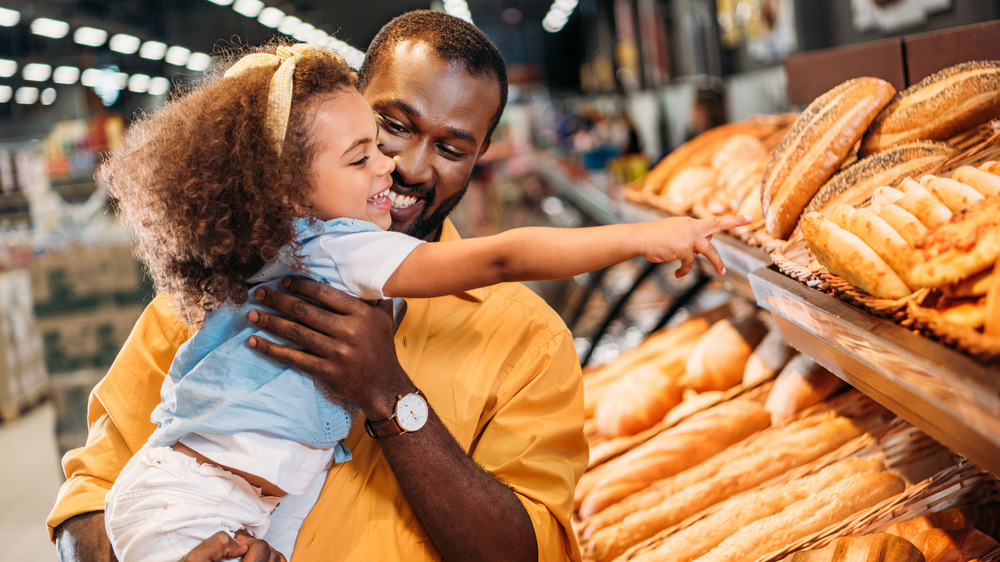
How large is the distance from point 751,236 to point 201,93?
104cm

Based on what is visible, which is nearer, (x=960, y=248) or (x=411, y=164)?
(x=960, y=248)

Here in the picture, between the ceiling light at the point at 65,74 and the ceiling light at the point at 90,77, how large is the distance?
0.03 metres

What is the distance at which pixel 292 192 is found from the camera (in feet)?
3.80

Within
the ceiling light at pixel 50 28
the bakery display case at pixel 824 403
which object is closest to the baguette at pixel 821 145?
the bakery display case at pixel 824 403

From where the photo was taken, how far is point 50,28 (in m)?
3.54

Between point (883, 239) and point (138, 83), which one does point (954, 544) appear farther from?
point (138, 83)

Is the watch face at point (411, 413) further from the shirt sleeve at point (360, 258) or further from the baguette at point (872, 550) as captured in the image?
the baguette at point (872, 550)

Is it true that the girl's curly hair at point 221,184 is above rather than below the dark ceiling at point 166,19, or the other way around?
below

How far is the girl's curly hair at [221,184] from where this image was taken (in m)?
1.12

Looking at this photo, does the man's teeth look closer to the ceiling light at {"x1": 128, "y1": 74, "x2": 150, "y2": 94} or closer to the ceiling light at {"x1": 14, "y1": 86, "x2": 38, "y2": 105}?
the ceiling light at {"x1": 128, "y1": 74, "x2": 150, "y2": 94}

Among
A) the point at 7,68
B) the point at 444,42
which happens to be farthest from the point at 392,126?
the point at 7,68

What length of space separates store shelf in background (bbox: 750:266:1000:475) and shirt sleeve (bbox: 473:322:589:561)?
0.48 m

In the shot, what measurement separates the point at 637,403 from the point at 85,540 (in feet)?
4.57

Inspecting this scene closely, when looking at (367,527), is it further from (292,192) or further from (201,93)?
(201,93)
